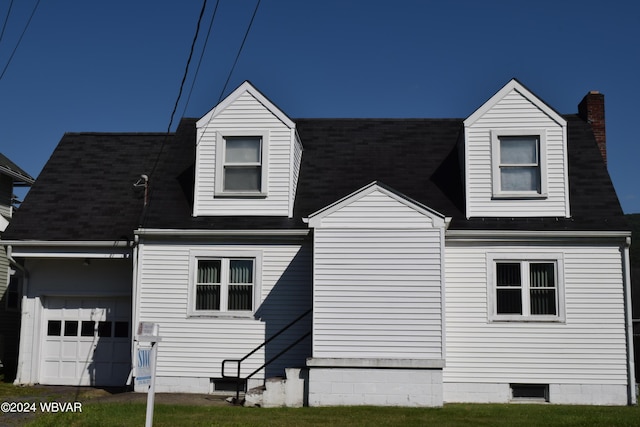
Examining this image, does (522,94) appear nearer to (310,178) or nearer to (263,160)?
(310,178)

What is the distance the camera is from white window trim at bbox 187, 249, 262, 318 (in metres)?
17.9

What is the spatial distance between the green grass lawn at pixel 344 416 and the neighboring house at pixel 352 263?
92cm

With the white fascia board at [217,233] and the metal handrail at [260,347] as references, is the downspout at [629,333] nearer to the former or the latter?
the metal handrail at [260,347]

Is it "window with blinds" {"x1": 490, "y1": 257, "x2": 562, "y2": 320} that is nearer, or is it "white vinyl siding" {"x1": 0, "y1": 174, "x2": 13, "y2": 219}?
"window with blinds" {"x1": 490, "y1": 257, "x2": 562, "y2": 320}

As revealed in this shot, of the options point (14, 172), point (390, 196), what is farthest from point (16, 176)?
point (390, 196)

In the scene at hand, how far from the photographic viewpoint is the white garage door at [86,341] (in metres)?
19.8

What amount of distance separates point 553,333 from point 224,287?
7.71m

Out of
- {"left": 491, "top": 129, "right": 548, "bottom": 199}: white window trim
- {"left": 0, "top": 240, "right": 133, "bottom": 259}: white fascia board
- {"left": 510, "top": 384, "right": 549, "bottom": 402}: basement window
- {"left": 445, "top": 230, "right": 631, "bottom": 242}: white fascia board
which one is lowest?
{"left": 510, "top": 384, "right": 549, "bottom": 402}: basement window

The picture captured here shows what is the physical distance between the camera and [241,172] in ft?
61.7

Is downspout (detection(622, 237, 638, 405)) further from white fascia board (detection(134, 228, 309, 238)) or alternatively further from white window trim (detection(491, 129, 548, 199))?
white fascia board (detection(134, 228, 309, 238))

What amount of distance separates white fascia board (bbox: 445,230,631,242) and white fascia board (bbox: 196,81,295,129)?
4995 mm

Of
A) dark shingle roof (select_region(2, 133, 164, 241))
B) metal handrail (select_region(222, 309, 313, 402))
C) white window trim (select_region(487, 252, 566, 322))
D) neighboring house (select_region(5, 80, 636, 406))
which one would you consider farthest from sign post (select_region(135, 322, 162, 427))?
white window trim (select_region(487, 252, 566, 322))

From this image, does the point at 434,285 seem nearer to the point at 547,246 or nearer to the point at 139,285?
the point at 547,246

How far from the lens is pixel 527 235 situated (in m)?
17.4
